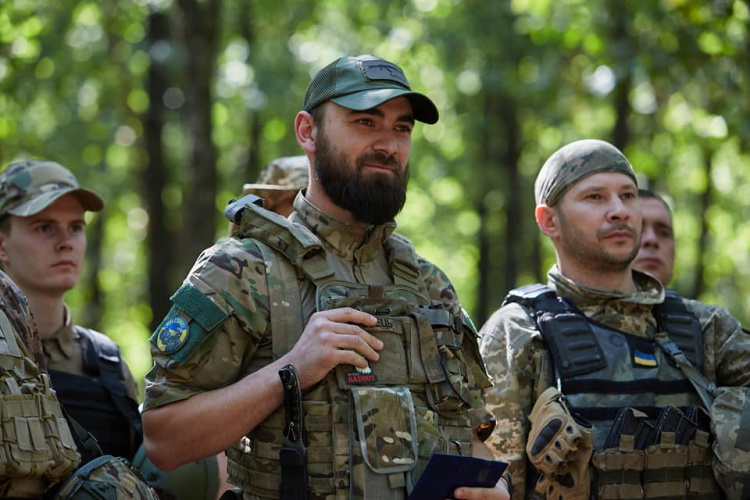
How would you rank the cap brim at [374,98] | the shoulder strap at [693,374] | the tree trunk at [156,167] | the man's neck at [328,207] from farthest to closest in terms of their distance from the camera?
1. the tree trunk at [156,167]
2. the shoulder strap at [693,374]
3. the man's neck at [328,207]
4. the cap brim at [374,98]

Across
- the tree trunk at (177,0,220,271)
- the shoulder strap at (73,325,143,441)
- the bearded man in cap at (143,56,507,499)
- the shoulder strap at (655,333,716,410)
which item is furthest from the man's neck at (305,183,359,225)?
the tree trunk at (177,0,220,271)

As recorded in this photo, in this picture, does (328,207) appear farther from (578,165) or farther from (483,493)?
(578,165)

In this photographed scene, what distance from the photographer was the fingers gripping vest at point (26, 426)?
2701mm

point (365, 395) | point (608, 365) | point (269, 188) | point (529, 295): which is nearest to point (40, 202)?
point (269, 188)

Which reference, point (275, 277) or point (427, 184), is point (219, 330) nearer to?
point (275, 277)

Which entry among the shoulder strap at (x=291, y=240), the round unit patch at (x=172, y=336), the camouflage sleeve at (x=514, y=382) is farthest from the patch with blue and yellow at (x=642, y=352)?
the round unit patch at (x=172, y=336)

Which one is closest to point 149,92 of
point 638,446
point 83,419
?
point 83,419

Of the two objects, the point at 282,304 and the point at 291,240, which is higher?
the point at 291,240

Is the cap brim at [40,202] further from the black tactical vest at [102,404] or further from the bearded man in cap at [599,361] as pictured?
the bearded man in cap at [599,361]

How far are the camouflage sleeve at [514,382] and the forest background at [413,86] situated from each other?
12.7 feet

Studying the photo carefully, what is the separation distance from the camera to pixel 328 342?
312 centimetres

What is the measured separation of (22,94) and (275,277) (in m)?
8.46

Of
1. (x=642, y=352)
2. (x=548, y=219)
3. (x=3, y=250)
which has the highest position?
(x=548, y=219)

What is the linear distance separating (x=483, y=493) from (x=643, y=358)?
1.64 metres
